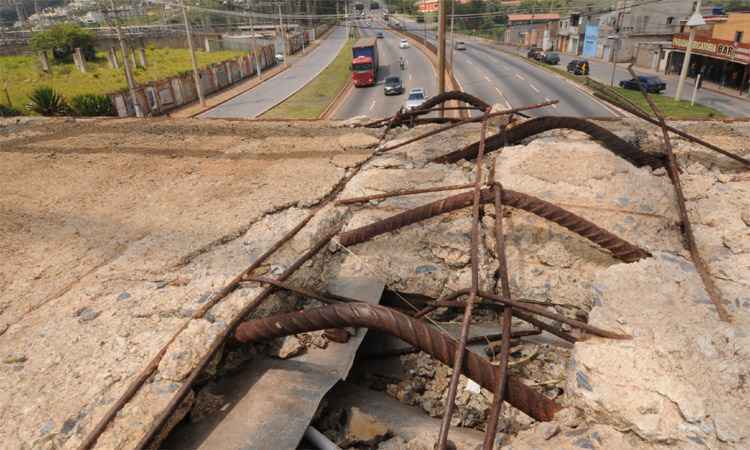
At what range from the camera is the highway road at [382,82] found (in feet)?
92.0

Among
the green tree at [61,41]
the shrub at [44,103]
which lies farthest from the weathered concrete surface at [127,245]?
the green tree at [61,41]

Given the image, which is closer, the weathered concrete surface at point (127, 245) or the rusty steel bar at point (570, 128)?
the weathered concrete surface at point (127, 245)

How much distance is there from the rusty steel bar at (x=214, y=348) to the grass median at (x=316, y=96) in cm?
1692

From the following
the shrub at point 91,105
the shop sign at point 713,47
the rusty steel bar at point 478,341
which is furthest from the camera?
the shop sign at point 713,47

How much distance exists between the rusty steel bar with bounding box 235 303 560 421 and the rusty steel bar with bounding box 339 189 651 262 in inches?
57.7

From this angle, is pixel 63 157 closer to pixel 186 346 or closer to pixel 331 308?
pixel 186 346

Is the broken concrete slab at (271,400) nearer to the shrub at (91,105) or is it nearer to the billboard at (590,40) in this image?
the shrub at (91,105)

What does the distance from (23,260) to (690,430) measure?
215 inches

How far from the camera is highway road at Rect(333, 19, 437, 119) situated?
92.0 feet

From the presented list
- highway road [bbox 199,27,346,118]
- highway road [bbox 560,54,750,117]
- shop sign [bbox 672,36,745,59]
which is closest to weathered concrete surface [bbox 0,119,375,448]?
highway road [bbox 199,27,346,118]

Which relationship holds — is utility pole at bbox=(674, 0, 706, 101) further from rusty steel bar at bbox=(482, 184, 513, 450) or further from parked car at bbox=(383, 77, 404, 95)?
rusty steel bar at bbox=(482, 184, 513, 450)

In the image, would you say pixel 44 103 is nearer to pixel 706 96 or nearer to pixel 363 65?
pixel 363 65

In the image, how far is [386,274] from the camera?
407cm

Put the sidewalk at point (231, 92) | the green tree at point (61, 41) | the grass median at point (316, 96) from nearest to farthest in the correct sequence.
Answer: the grass median at point (316, 96), the sidewalk at point (231, 92), the green tree at point (61, 41)
